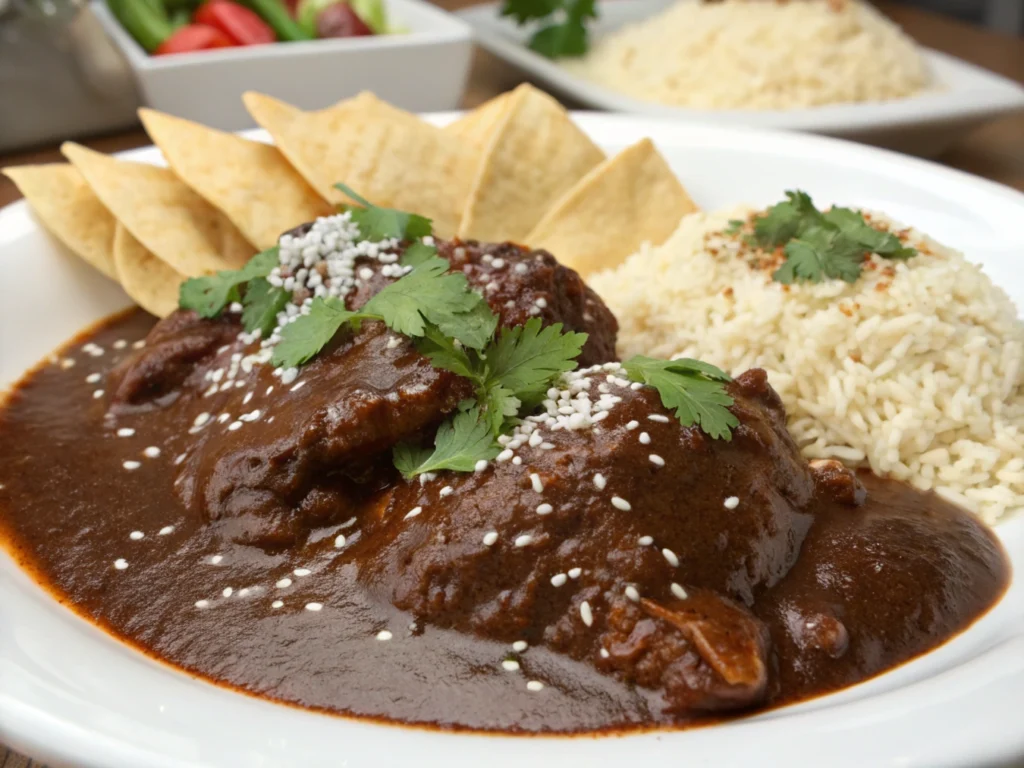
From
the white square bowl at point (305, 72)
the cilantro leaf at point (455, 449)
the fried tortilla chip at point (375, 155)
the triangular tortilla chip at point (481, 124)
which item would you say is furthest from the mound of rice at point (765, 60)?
the cilantro leaf at point (455, 449)

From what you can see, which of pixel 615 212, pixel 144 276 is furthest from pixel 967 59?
pixel 144 276

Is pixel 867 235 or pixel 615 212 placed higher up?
pixel 867 235

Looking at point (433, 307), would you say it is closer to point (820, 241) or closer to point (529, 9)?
point (820, 241)

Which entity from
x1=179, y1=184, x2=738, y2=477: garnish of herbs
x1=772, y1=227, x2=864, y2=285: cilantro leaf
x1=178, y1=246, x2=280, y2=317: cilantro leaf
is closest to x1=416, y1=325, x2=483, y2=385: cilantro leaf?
x1=179, y1=184, x2=738, y2=477: garnish of herbs

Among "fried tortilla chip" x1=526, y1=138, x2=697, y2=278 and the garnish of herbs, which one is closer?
the garnish of herbs

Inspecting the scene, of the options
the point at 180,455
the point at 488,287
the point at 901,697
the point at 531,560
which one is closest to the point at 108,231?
the point at 180,455

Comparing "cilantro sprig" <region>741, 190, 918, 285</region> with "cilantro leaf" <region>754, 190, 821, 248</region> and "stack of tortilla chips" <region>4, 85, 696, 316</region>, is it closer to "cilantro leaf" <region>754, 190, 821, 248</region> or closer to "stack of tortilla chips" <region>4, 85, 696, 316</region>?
"cilantro leaf" <region>754, 190, 821, 248</region>
